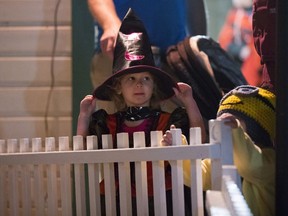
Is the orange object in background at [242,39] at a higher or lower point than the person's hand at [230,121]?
higher

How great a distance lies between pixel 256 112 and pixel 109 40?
520mm

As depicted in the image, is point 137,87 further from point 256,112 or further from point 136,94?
point 256,112

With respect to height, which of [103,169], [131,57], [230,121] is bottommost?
[103,169]

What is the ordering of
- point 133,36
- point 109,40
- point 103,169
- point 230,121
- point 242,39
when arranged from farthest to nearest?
1. point 242,39
2. point 109,40
3. point 133,36
4. point 103,169
5. point 230,121

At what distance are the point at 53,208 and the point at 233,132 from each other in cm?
39

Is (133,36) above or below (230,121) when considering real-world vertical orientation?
above

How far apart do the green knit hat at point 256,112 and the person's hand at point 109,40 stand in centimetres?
47

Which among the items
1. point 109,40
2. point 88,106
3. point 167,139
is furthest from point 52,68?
point 167,139

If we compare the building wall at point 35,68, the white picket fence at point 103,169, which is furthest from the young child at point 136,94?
the building wall at point 35,68

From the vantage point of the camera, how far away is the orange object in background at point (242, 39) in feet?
5.10

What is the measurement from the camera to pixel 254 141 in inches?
38.7

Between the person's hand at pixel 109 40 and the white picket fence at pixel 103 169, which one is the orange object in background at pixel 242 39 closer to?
the person's hand at pixel 109 40

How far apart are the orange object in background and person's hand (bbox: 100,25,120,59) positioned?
0.34 meters

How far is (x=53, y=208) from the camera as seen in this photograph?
1.06 metres
